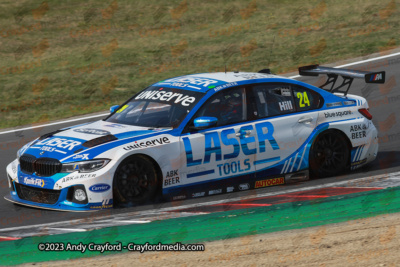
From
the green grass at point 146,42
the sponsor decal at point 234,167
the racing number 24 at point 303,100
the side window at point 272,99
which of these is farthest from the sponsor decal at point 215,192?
the green grass at point 146,42

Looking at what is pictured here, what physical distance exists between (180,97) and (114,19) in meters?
13.2

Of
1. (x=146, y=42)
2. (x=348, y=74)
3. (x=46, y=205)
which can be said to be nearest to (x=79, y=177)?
(x=46, y=205)

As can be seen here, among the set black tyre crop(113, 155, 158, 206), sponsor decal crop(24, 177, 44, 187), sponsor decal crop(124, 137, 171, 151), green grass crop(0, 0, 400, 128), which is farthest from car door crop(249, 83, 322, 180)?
green grass crop(0, 0, 400, 128)

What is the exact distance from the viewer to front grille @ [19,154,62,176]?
7270 millimetres

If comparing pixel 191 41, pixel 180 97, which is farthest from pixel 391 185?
pixel 191 41

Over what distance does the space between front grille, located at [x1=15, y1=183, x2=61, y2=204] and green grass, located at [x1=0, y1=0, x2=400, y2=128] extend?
5.89 metres

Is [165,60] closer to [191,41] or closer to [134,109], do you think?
[191,41]

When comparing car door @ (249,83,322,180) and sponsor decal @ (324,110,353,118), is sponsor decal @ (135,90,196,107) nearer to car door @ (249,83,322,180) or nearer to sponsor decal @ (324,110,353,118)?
car door @ (249,83,322,180)

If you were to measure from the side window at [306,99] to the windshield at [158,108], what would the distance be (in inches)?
54.3

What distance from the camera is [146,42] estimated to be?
18.9 m

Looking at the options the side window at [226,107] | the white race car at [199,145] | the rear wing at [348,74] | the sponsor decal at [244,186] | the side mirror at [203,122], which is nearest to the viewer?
the white race car at [199,145]

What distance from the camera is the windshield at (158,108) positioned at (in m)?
7.97

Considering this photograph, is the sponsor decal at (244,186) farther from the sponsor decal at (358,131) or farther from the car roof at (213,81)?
the sponsor decal at (358,131)

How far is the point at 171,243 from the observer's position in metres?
5.91
